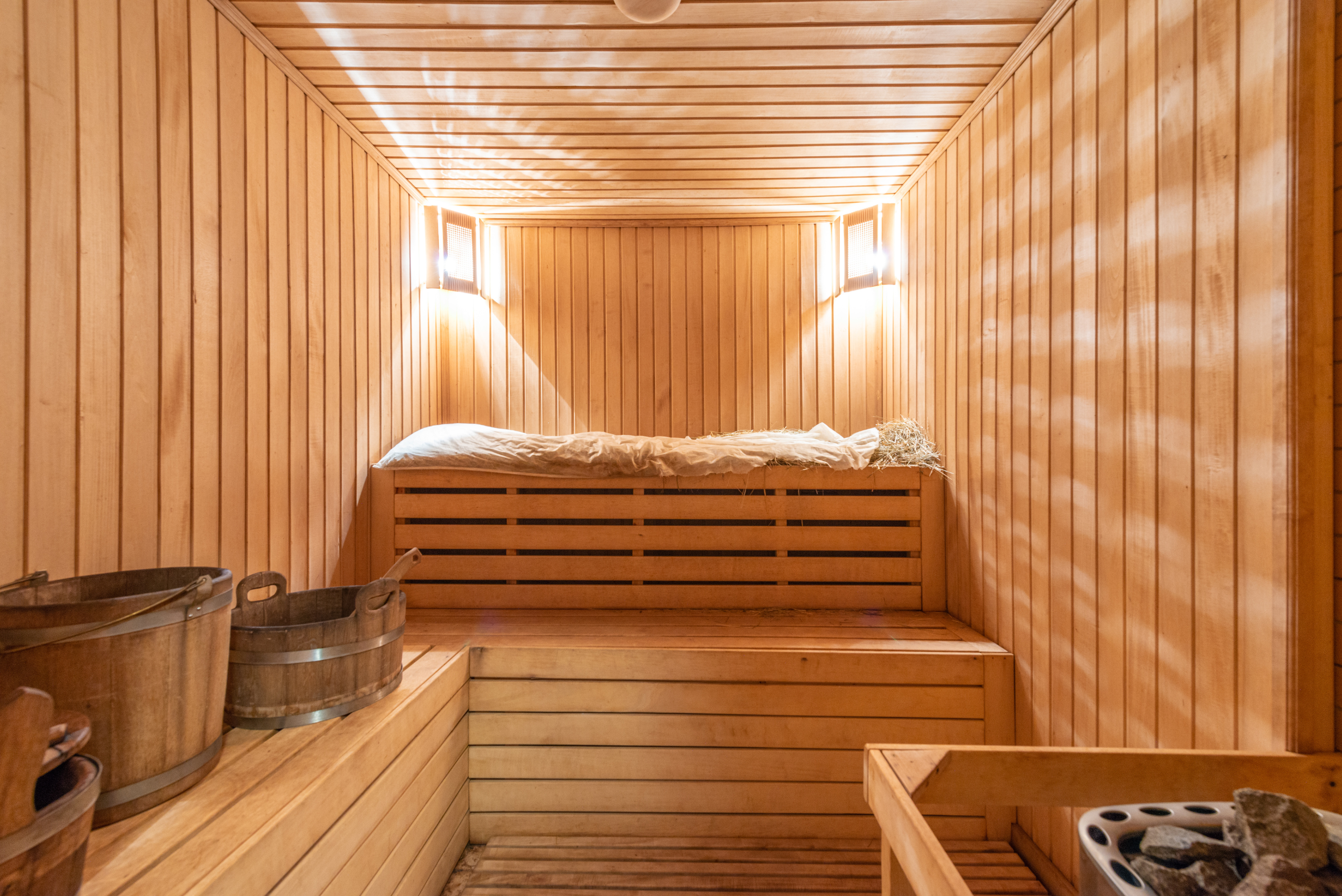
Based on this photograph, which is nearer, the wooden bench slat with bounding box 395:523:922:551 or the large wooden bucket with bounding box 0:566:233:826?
the large wooden bucket with bounding box 0:566:233:826

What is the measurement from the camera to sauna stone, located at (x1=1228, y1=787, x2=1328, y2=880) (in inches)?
31.4

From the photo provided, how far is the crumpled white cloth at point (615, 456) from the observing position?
2617 millimetres

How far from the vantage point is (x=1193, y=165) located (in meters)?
1.32

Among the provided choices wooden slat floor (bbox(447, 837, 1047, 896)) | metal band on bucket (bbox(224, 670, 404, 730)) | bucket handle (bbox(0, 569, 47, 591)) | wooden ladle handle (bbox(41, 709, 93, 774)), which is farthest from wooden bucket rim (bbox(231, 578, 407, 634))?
wooden slat floor (bbox(447, 837, 1047, 896))

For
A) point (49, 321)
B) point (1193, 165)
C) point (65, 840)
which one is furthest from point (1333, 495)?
point (49, 321)

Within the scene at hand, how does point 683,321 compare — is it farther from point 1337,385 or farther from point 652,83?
point 1337,385

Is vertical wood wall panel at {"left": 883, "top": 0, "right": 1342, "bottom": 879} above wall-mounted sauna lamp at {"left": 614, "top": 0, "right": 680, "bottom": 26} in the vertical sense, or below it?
below

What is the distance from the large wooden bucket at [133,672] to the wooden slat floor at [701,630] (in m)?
1.00

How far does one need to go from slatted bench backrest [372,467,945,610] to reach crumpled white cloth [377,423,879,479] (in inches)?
1.8

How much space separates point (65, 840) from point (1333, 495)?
6.95 ft

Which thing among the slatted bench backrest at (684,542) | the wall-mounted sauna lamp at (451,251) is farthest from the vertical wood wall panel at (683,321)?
the slatted bench backrest at (684,542)

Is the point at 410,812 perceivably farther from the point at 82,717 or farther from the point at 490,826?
the point at 82,717

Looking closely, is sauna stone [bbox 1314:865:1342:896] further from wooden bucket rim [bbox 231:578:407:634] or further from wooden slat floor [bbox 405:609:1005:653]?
wooden bucket rim [bbox 231:578:407:634]

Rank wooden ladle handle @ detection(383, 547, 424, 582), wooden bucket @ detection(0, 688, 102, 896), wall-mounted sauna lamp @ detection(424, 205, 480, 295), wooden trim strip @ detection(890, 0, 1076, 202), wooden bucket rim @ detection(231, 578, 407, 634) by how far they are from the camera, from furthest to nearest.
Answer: wall-mounted sauna lamp @ detection(424, 205, 480, 295)
wooden trim strip @ detection(890, 0, 1076, 202)
wooden ladle handle @ detection(383, 547, 424, 582)
wooden bucket rim @ detection(231, 578, 407, 634)
wooden bucket @ detection(0, 688, 102, 896)
